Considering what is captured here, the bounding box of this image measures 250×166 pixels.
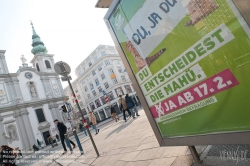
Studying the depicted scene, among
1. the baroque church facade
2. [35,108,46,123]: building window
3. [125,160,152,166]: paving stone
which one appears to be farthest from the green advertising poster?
[35,108,46,123]: building window

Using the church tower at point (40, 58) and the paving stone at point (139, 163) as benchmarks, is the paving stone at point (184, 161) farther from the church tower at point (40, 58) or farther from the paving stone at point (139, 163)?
the church tower at point (40, 58)

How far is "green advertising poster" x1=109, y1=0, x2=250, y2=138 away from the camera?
1.51 meters

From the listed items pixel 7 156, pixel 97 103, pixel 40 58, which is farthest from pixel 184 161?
pixel 97 103

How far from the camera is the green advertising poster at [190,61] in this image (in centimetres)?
151

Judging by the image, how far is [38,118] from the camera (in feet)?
103

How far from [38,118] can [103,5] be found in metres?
32.8

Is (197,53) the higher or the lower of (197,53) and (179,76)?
the higher

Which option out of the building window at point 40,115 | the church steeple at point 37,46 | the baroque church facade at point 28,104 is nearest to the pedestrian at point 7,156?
the baroque church facade at point 28,104

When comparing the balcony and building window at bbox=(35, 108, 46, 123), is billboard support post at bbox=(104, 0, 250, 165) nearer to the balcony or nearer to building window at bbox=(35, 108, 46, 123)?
the balcony

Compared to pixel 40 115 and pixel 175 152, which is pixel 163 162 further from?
pixel 40 115

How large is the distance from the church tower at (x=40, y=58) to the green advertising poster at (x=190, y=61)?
38508 millimetres

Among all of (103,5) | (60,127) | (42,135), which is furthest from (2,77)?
(103,5)

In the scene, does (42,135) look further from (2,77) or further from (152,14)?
(152,14)

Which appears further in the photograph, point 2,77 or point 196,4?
point 2,77
